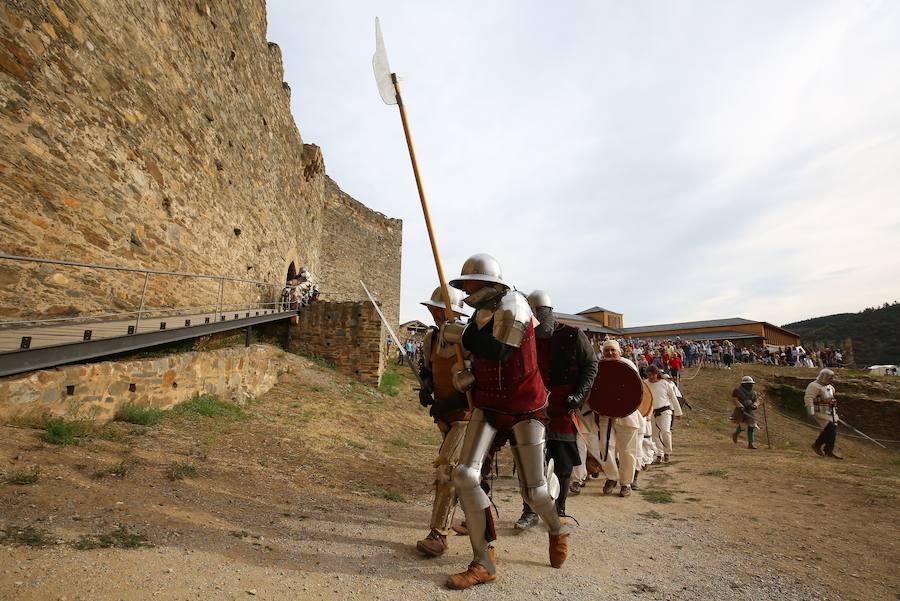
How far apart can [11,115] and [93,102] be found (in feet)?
4.07

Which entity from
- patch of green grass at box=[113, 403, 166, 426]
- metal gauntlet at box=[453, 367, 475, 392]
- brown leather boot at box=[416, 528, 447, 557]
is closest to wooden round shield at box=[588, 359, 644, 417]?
metal gauntlet at box=[453, 367, 475, 392]

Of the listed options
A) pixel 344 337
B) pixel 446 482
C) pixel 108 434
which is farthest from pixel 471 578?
pixel 344 337

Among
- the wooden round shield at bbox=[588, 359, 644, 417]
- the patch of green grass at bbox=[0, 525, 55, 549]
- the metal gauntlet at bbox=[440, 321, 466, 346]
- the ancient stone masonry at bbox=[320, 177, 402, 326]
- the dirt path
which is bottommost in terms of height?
the dirt path

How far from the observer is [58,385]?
3924 millimetres

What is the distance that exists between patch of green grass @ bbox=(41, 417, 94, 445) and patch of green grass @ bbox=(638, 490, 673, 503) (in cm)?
556

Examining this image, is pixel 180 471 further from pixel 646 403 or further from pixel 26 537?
pixel 646 403

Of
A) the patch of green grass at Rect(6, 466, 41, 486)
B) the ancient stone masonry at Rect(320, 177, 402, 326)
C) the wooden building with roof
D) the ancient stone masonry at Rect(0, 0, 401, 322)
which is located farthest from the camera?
the wooden building with roof

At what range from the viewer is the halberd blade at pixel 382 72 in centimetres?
340

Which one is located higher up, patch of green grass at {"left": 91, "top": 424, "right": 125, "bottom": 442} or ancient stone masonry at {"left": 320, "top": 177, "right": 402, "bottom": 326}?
ancient stone masonry at {"left": 320, "top": 177, "right": 402, "bottom": 326}

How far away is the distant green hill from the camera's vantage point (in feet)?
127

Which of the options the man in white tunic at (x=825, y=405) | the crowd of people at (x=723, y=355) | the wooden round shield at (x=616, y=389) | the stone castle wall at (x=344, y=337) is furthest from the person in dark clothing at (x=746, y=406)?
the crowd of people at (x=723, y=355)

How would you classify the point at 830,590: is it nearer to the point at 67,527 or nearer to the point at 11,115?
the point at 67,527

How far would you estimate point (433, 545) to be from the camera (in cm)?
279

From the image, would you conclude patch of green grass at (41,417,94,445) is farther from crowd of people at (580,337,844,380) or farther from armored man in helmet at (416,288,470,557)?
crowd of people at (580,337,844,380)
